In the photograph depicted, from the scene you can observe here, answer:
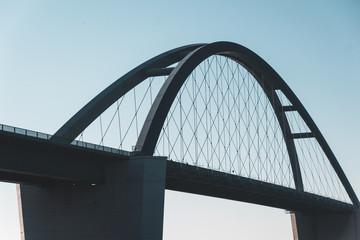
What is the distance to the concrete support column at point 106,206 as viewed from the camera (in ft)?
189

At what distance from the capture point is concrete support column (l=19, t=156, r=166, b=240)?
57.6 m

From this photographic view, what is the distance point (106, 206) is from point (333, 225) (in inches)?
2447

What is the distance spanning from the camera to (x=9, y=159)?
163 feet

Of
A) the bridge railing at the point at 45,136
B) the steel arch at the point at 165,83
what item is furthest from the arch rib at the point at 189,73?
the bridge railing at the point at 45,136

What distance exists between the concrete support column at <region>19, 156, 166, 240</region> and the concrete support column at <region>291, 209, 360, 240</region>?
57905 mm

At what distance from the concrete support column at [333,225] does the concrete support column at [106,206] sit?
57.9 m

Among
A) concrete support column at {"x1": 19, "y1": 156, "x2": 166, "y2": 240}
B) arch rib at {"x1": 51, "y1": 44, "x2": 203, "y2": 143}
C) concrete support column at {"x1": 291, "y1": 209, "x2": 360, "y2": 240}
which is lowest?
concrete support column at {"x1": 19, "y1": 156, "x2": 166, "y2": 240}

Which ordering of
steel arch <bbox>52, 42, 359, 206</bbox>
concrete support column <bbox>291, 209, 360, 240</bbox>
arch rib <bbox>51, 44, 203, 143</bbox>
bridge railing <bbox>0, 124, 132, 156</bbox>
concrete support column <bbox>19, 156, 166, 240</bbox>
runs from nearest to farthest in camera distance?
bridge railing <bbox>0, 124, 132, 156</bbox>
concrete support column <bbox>19, 156, 166, 240</bbox>
arch rib <bbox>51, 44, 203, 143</bbox>
steel arch <bbox>52, 42, 359, 206</bbox>
concrete support column <bbox>291, 209, 360, 240</bbox>

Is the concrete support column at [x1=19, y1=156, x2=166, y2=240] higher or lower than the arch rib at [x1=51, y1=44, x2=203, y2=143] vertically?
lower

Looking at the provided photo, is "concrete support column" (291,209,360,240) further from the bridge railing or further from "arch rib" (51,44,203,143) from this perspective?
the bridge railing

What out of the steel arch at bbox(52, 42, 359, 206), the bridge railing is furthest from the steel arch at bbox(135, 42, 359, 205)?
the bridge railing

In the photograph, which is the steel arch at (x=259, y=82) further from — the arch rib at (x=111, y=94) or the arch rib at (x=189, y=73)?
the arch rib at (x=111, y=94)

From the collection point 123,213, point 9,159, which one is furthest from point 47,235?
point 9,159

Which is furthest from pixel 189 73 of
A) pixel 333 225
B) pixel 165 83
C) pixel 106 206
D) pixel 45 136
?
pixel 333 225
